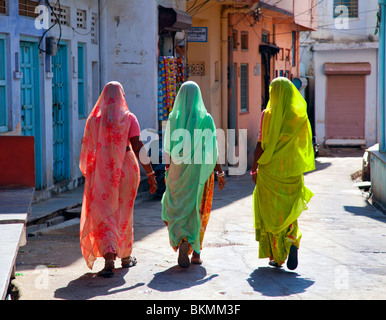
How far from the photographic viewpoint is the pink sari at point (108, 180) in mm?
5855

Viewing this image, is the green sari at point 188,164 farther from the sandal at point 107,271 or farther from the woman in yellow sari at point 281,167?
the sandal at point 107,271

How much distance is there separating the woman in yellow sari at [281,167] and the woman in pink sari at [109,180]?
1.06 metres

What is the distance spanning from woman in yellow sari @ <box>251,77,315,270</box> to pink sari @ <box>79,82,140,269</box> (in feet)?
3.95

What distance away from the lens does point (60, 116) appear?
1076 cm

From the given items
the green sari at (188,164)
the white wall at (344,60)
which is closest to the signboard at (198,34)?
the green sari at (188,164)

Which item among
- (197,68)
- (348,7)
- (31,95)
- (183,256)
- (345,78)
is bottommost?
(183,256)

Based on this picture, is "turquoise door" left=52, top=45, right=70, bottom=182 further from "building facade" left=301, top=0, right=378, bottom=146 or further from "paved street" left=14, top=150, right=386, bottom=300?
"building facade" left=301, top=0, right=378, bottom=146

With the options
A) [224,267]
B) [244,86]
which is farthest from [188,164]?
[244,86]

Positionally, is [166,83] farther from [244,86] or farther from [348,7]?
[348,7]

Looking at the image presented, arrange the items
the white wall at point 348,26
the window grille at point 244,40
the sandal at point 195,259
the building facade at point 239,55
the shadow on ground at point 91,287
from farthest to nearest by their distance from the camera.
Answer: the white wall at point 348,26
the window grille at point 244,40
the building facade at point 239,55
the sandal at point 195,259
the shadow on ground at point 91,287

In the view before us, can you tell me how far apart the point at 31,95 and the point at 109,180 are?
412 centimetres

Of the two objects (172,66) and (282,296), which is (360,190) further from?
(282,296)

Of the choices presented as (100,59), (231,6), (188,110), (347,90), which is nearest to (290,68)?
(347,90)

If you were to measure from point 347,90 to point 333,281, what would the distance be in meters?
20.8
